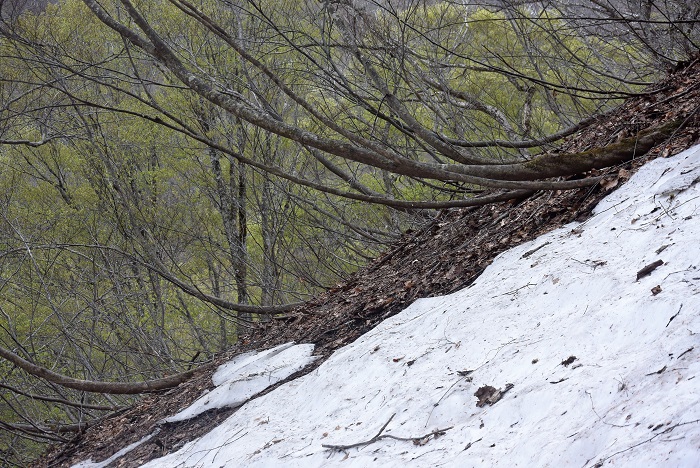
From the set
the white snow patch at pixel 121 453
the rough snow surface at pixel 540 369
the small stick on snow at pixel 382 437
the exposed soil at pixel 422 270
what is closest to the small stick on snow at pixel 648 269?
the rough snow surface at pixel 540 369

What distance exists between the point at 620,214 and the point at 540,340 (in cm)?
109

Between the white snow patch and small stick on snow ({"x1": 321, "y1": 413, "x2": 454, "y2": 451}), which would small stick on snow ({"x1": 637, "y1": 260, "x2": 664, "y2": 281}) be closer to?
small stick on snow ({"x1": 321, "y1": 413, "x2": 454, "y2": 451})

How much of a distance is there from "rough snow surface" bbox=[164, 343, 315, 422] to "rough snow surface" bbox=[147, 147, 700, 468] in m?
Answer: 0.30

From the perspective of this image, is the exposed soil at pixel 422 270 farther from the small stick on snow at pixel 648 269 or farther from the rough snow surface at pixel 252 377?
the small stick on snow at pixel 648 269

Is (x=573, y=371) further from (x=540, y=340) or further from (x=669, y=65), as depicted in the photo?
Answer: (x=669, y=65)

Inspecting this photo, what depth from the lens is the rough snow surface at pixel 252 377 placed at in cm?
476

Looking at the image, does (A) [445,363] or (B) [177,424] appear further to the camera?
(B) [177,424]

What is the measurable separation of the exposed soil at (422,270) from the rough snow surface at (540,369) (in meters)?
0.28

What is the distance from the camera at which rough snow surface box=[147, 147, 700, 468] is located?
213cm

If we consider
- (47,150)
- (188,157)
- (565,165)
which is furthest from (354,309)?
(47,150)

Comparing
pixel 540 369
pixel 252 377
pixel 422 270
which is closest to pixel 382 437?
pixel 540 369

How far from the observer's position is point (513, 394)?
8.69 ft

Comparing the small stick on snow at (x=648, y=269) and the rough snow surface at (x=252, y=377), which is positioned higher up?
the rough snow surface at (x=252, y=377)

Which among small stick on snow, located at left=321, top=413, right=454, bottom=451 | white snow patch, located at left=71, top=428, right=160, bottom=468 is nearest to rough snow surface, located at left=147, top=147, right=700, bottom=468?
small stick on snow, located at left=321, top=413, right=454, bottom=451
